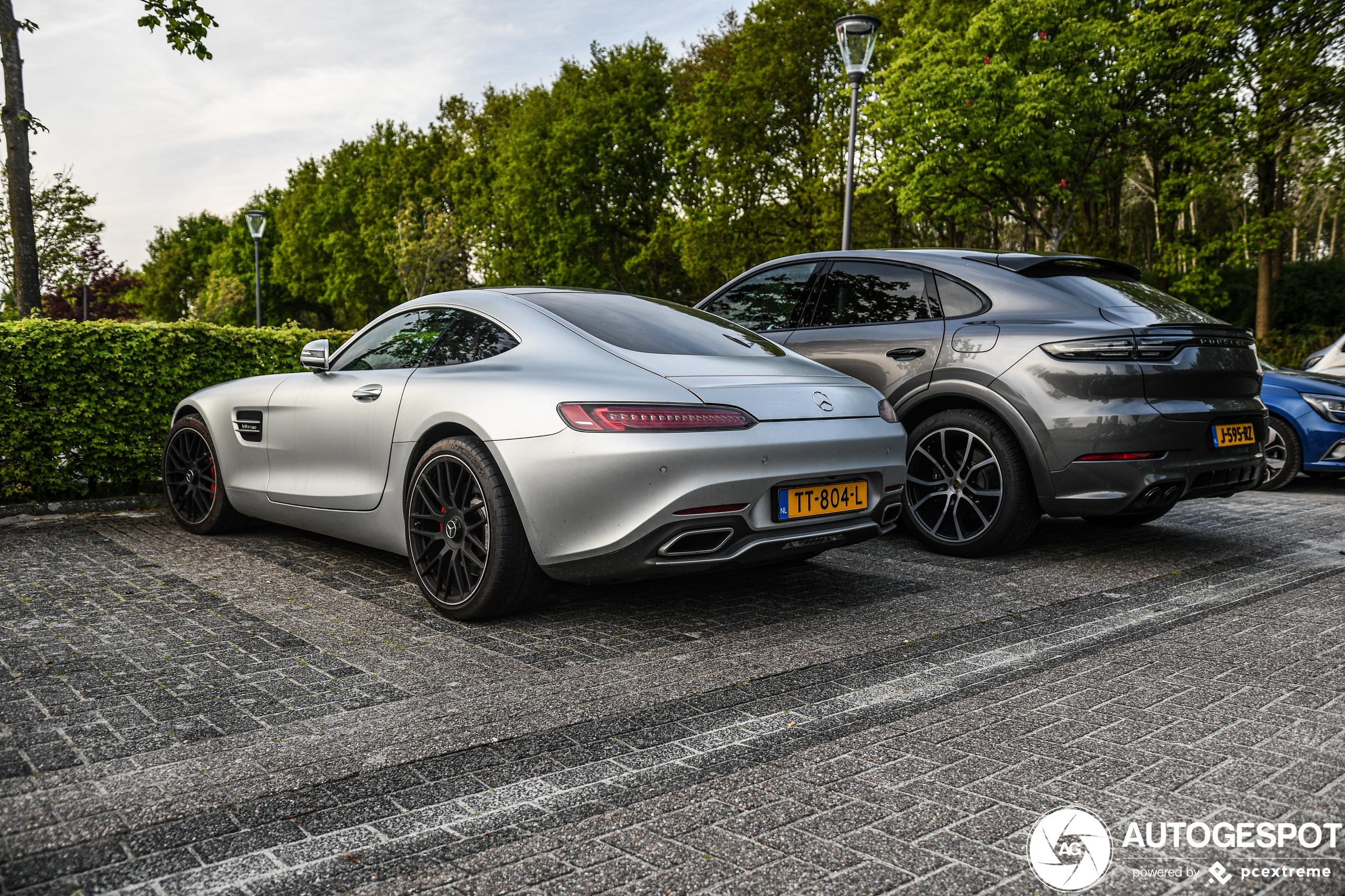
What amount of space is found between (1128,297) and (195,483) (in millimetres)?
5689

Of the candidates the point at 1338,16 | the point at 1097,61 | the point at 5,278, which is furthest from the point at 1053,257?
the point at 5,278

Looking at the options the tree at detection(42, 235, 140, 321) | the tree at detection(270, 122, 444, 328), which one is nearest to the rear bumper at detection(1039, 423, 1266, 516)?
the tree at detection(42, 235, 140, 321)

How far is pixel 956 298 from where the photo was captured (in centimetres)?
577

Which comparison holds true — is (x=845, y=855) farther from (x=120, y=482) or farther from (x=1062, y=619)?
(x=120, y=482)

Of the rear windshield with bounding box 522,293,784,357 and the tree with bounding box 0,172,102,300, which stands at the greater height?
the tree with bounding box 0,172,102,300

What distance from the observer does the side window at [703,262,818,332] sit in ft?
21.8

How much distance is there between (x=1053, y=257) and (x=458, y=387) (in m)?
3.49

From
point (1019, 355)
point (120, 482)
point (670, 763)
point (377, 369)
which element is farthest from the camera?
point (120, 482)

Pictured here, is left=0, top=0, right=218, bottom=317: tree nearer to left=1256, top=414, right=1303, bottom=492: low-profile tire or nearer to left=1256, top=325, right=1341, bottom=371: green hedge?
left=1256, top=414, right=1303, bottom=492: low-profile tire

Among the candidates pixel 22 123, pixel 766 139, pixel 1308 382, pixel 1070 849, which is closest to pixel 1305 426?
pixel 1308 382

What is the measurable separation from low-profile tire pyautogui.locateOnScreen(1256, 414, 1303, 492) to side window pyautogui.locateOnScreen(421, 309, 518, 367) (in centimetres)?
770

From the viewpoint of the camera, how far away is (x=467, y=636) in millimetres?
4004

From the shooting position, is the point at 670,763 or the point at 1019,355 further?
the point at 1019,355

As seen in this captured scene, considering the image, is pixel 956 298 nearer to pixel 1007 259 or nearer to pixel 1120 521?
pixel 1007 259
